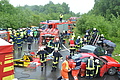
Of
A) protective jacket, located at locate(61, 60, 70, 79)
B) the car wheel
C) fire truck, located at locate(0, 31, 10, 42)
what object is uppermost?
fire truck, located at locate(0, 31, 10, 42)

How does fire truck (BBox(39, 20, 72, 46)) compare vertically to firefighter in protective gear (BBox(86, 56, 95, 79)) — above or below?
above

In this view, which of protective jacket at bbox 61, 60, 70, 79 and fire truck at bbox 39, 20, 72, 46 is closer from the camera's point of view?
protective jacket at bbox 61, 60, 70, 79

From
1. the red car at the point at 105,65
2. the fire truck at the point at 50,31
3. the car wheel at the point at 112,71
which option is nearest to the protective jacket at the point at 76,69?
the red car at the point at 105,65

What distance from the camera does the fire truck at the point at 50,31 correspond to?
1780cm

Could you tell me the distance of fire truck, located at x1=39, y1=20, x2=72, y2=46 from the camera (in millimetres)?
17797

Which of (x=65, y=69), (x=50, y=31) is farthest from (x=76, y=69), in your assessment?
(x=50, y=31)

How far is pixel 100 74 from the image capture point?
9.97m

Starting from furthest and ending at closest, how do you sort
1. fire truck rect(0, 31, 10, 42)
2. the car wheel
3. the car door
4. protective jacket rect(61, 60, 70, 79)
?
fire truck rect(0, 31, 10, 42)
the car wheel
the car door
protective jacket rect(61, 60, 70, 79)

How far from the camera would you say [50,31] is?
1825 cm

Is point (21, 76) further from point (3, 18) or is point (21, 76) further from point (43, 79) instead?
point (3, 18)

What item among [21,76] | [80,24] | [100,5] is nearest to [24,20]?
[80,24]

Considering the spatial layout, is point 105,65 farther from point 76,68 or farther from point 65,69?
point 65,69

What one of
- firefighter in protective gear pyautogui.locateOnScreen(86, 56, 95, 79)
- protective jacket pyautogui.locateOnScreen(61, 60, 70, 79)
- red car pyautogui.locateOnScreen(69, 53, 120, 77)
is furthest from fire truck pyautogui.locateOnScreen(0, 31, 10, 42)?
firefighter in protective gear pyautogui.locateOnScreen(86, 56, 95, 79)

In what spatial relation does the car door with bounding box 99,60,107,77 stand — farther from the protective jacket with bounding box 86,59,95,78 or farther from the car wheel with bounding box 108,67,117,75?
the protective jacket with bounding box 86,59,95,78
